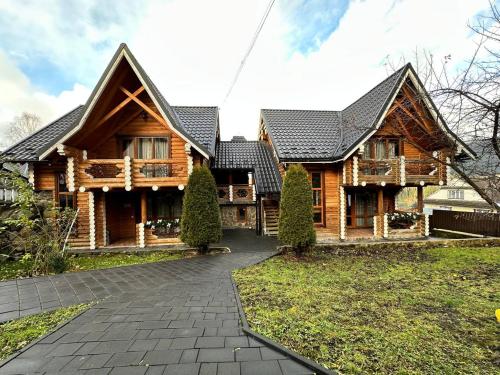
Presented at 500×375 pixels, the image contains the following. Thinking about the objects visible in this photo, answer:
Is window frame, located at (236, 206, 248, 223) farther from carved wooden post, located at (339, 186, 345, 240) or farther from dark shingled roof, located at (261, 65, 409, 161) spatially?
carved wooden post, located at (339, 186, 345, 240)

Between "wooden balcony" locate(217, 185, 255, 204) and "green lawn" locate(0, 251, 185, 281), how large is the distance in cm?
534

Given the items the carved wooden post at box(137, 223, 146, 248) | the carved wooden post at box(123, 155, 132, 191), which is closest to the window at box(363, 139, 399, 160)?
the carved wooden post at box(123, 155, 132, 191)

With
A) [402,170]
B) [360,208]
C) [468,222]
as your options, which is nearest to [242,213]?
[360,208]

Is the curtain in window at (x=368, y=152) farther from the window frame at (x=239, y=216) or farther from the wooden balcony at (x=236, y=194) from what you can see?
the window frame at (x=239, y=216)

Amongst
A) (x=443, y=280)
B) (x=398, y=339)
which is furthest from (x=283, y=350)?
(x=443, y=280)

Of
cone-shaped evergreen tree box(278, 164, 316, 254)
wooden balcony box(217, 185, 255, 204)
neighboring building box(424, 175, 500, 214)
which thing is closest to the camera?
cone-shaped evergreen tree box(278, 164, 316, 254)

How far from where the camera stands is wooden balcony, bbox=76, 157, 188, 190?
873 cm

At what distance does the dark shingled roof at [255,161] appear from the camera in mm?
12109

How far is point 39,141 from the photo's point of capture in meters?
10.4

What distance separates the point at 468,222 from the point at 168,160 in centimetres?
1463

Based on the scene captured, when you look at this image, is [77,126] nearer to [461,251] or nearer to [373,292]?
[373,292]

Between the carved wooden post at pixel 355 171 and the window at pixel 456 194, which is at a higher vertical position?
the carved wooden post at pixel 355 171

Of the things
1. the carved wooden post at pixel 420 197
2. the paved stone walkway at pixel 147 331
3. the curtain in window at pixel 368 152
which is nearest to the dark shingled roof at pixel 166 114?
the paved stone walkway at pixel 147 331

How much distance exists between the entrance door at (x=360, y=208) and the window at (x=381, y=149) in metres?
2.08
